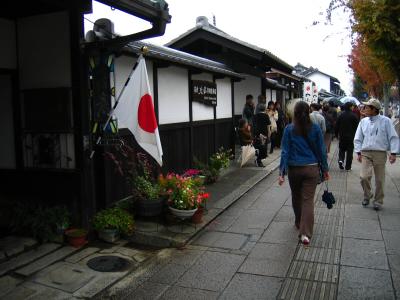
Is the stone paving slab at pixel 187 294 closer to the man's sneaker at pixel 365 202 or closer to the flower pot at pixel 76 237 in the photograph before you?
the flower pot at pixel 76 237

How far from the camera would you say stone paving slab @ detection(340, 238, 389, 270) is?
5133mm

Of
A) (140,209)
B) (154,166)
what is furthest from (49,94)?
(154,166)

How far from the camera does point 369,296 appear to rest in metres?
4.27

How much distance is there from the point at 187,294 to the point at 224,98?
9054 mm

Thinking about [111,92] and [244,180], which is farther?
[244,180]

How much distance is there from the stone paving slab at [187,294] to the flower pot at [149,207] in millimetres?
1970

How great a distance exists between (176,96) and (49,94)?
151 inches

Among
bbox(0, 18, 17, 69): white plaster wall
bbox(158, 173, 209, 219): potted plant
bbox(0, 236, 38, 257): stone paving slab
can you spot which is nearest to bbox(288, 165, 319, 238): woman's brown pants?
bbox(158, 173, 209, 219): potted plant

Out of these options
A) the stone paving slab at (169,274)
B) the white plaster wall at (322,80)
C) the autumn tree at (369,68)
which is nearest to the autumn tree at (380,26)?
the autumn tree at (369,68)

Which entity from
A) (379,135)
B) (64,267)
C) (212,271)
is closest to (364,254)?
(212,271)

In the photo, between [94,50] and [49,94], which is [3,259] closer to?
[49,94]

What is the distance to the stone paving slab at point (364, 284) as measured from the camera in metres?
4.29

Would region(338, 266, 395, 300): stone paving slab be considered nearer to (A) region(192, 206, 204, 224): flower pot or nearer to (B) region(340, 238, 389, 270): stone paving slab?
(B) region(340, 238, 389, 270): stone paving slab

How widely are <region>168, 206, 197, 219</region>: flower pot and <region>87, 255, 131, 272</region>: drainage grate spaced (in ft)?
3.97
